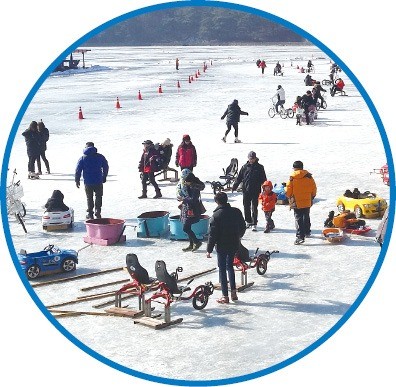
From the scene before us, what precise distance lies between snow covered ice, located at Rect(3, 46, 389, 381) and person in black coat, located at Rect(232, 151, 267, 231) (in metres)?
0.53

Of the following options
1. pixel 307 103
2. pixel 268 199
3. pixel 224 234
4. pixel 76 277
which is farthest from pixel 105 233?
pixel 307 103

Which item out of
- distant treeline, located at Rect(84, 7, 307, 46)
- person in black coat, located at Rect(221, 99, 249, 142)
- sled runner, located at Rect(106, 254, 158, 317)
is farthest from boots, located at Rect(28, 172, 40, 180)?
distant treeline, located at Rect(84, 7, 307, 46)

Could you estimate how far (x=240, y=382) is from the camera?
7645mm

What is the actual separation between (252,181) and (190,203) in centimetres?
145

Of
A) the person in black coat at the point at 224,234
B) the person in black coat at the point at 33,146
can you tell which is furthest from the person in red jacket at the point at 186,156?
the person in black coat at the point at 224,234

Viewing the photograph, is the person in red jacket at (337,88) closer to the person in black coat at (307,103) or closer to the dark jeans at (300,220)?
the person in black coat at (307,103)

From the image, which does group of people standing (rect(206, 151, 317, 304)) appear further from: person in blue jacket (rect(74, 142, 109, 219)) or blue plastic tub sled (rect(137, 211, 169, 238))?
person in blue jacket (rect(74, 142, 109, 219))

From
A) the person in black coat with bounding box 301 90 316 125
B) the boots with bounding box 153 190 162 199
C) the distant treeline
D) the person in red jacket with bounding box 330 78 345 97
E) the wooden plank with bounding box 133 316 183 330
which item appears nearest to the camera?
the wooden plank with bounding box 133 316 183 330

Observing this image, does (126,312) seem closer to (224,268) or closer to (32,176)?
(224,268)

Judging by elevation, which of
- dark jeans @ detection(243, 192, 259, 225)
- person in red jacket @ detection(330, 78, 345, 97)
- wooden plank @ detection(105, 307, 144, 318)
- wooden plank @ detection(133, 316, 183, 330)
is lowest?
wooden plank @ detection(133, 316, 183, 330)

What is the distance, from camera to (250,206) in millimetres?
12977

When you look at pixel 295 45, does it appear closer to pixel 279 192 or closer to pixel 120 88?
pixel 120 88

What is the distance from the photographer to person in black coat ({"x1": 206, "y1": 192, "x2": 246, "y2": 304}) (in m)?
9.34

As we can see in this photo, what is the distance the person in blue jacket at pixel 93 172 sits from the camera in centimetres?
1338
